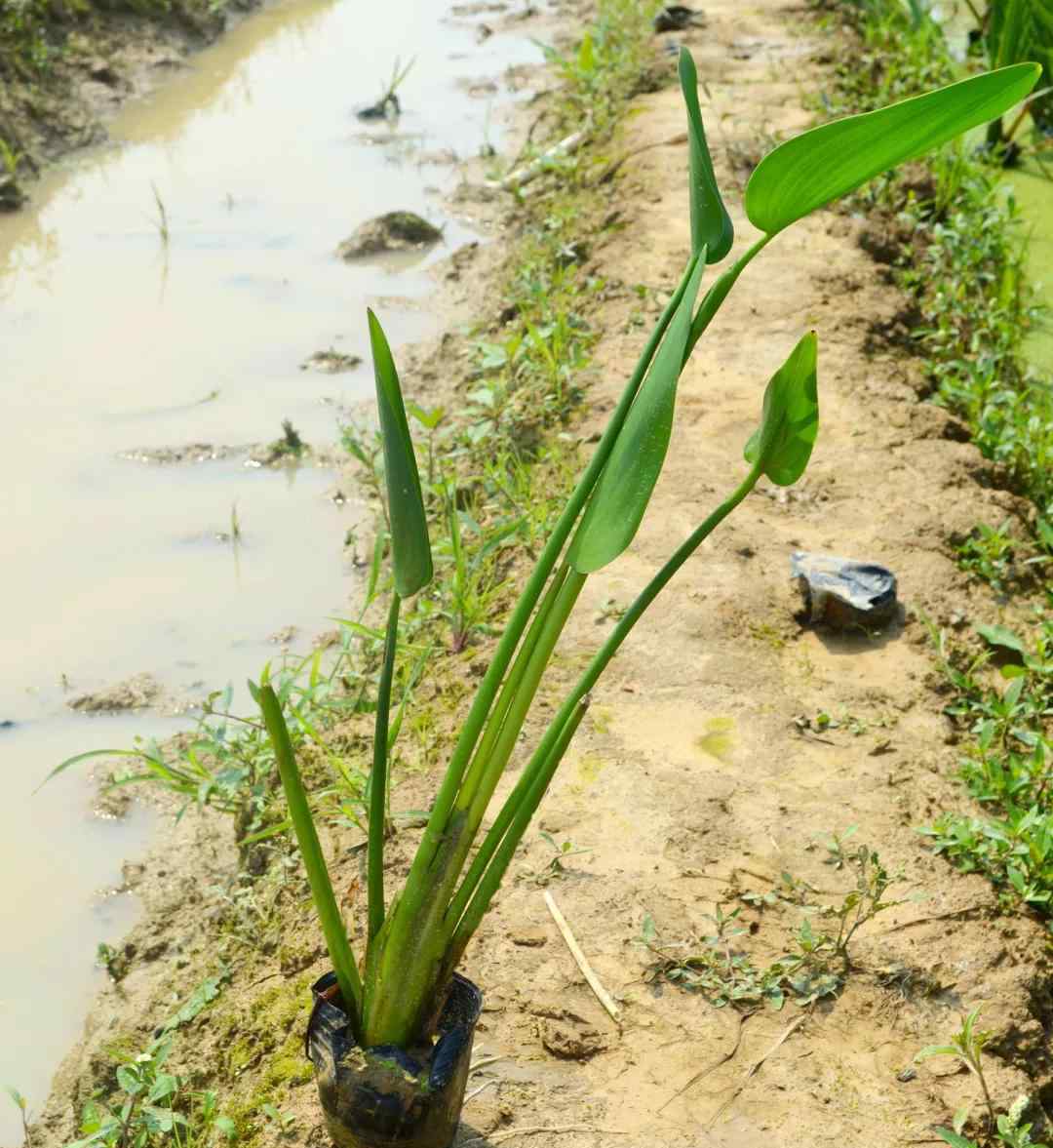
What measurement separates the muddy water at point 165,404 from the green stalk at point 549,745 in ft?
2.96

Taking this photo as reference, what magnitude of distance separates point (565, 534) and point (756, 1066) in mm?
750

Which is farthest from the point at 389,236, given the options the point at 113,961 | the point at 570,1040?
the point at 570,1040

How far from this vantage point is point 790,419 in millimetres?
1472

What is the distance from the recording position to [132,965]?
85.4 inches

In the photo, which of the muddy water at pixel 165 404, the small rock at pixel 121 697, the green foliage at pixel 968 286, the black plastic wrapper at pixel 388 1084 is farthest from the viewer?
the green foliage at pixel 968 286

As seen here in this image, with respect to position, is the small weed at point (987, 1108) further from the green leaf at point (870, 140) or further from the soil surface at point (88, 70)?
the soil surface at point (88, 70)

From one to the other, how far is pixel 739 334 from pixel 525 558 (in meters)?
1.07

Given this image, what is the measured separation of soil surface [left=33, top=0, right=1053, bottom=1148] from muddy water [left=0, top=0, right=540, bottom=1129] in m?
0.18

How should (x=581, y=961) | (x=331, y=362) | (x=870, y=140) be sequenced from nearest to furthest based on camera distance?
1. (x=870, y=140)
2. (x=581, y=961)
3. (x=331, y=362)

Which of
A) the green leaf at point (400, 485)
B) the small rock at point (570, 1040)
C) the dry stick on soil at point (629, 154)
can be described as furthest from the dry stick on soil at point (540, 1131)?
the dry stick on soil at point (629, 154)

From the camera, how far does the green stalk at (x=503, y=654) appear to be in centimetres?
136

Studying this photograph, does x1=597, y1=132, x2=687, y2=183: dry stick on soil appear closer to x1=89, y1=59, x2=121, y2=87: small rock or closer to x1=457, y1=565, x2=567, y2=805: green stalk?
x1=89, y1=59, x2=121, y2=87: small rock

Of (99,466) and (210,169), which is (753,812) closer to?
(99,466)

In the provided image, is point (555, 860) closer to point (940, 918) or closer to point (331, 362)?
point (940, 918)
